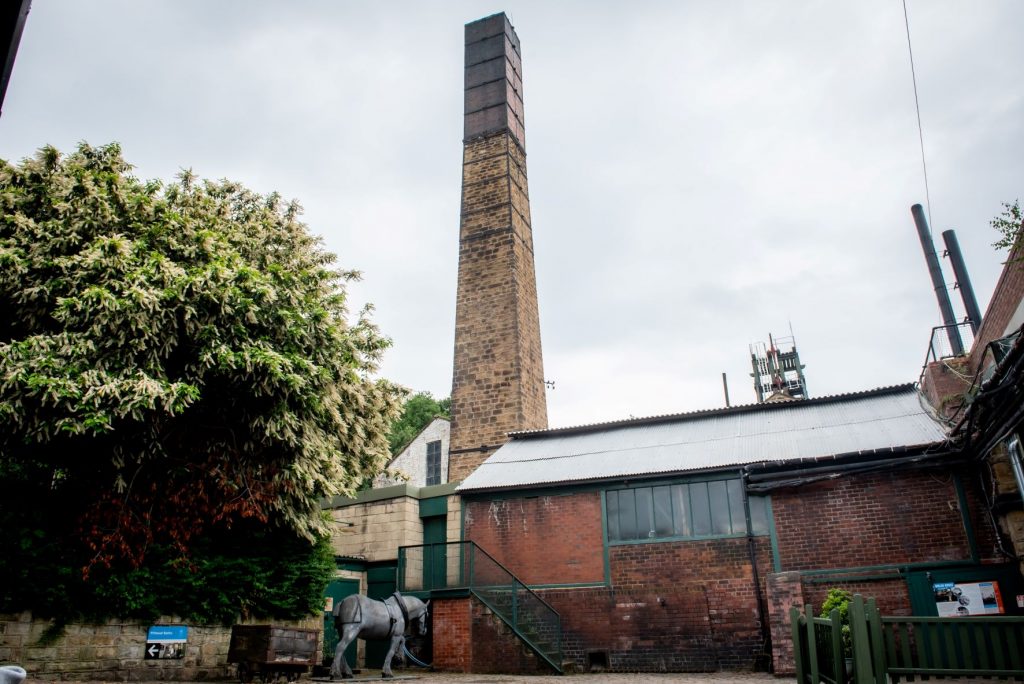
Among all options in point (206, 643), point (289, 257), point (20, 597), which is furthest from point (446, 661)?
point (289, 257)

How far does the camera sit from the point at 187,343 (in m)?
10.4

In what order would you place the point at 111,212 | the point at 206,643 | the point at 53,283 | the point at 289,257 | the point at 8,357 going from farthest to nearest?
the point at 289,257 → the point at 206,643 → the point at 111,212 → the point at 53,283 → the point at 8,357

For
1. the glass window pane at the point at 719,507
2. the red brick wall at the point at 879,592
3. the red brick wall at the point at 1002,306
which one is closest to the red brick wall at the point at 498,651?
the glass window pane at the point at 719,507

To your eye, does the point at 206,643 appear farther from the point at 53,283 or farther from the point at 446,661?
the point at 53,283

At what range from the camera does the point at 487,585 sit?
14.5 m

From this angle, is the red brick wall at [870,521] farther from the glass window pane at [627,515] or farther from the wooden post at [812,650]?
the wooden post at [812,650]

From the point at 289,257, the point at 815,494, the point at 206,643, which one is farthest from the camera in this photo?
the point at 289,257

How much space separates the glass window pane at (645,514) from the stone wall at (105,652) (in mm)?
7841

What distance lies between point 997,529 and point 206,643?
1306 cm

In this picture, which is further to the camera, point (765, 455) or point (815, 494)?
point (765, 455)

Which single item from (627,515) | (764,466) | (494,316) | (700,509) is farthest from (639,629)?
(494,316)

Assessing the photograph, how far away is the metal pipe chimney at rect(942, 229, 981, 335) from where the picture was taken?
22.4 metres

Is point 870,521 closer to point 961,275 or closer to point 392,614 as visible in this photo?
point 392,614

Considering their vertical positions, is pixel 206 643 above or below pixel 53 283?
below
